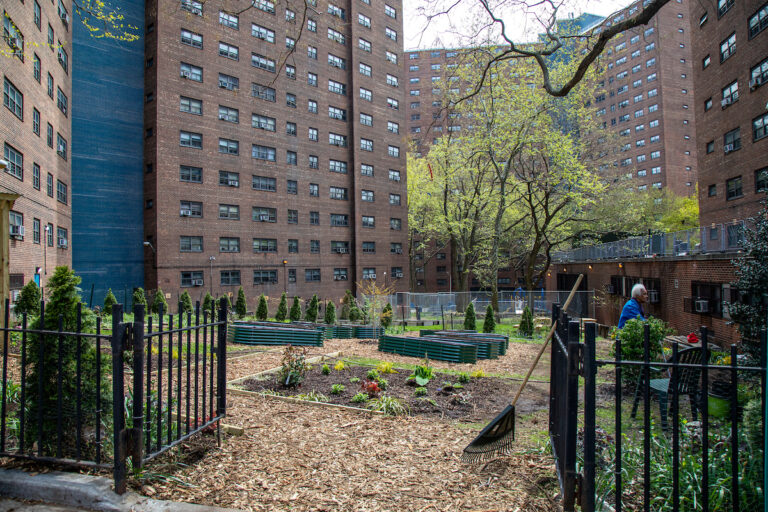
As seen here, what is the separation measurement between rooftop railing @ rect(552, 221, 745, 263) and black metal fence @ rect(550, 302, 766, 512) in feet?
19.1

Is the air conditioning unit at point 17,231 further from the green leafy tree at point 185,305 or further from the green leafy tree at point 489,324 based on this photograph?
the green leafy tree at point 489,324

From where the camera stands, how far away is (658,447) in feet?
15.3

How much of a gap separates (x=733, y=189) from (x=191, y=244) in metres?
36.6

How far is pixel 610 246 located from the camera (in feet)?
96.0

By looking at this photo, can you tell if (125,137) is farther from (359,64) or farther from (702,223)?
(702,223)

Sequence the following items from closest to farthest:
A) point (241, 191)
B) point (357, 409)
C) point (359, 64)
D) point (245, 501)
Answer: point (245, 501) < point (357, 409) < point (241, 191) < point (359, 64)

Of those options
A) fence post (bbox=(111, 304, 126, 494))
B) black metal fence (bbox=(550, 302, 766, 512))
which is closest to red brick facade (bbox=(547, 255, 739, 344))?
black metal fence (bbox=(550, 302, 766, 512))

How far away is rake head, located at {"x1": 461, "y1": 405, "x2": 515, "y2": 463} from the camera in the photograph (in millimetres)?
5141

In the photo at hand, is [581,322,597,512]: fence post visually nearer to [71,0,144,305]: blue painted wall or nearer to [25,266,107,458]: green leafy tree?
[25,266,107,458]: green leafy tree

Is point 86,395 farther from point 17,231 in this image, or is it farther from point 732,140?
point 732,140

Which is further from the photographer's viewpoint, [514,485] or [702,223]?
[702,223]

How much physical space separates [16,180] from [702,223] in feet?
124

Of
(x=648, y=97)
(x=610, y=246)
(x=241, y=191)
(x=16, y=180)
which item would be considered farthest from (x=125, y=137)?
(x=648, y=97)

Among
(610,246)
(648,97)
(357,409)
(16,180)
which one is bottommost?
(357,409)
